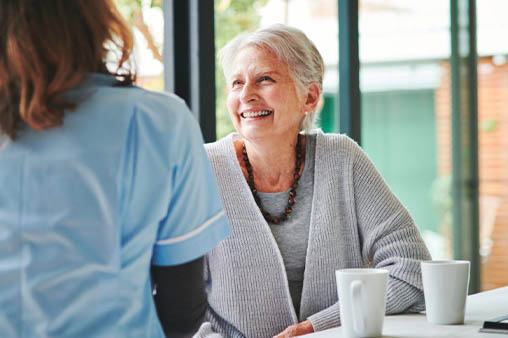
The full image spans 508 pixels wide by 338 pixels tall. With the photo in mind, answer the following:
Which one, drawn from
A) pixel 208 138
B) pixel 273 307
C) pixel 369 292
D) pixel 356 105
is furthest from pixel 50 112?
pixel 356 105

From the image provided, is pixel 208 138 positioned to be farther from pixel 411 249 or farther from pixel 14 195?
pixel 14 195

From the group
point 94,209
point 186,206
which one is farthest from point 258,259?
point 94,209

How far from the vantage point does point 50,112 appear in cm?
97

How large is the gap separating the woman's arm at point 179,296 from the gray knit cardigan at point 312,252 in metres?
0.50

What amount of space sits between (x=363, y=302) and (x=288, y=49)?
3.15ft

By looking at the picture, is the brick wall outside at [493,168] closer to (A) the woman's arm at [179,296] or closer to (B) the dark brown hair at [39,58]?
(A) the woman's arm at [179,296]

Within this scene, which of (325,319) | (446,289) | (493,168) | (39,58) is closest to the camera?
(39,58)

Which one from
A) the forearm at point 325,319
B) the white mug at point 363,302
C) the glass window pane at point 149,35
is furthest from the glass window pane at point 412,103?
the white mug at point 363,302

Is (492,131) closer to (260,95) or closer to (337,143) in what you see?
(337,143)

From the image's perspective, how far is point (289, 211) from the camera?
1.93 meters

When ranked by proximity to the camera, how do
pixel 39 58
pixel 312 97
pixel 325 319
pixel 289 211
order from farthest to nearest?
pixel 312 97 < pixel 289 211 < pixel 325 319 < pixel 39 58

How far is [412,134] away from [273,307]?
8.92ft

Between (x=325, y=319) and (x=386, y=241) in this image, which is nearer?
(x=325, y=319)

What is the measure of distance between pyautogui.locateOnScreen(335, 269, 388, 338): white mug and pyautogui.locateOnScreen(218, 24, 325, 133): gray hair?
89cm
